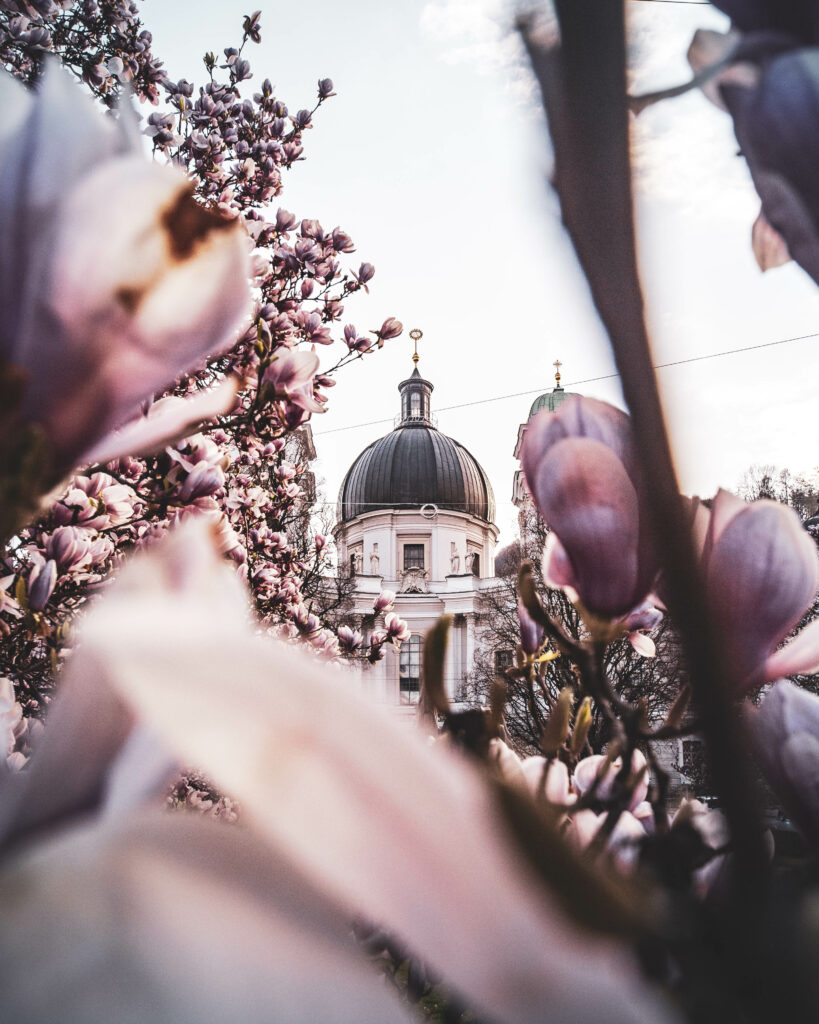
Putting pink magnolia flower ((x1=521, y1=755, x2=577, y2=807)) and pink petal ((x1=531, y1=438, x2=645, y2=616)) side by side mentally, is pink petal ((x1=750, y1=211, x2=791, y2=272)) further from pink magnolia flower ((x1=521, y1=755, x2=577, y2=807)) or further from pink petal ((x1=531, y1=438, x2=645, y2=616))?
pink magnolia flower ((x1=521, y1=755, x2=577, y2=807))

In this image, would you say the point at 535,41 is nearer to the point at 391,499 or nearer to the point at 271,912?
the point at 271,912

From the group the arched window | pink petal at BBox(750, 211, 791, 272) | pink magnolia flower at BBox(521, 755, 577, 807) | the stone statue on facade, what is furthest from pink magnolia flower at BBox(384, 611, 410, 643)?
the stone statue on facade

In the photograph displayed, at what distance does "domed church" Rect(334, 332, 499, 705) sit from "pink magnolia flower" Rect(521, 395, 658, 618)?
24577 millimetres

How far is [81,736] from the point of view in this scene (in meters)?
0.20

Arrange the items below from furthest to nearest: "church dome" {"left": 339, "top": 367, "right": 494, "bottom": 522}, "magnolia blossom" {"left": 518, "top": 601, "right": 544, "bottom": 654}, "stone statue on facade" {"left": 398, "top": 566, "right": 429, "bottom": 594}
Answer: "church dome" {"left": 339, "top": 367, "right": 494, "bottom": 522}
"stone statue on facade" {"left": 398, "top": 566, "right": 429, "bottom": 594}
"magnolia blossom" {"left": 518, "top": 601, "right": 544, "bottom": 654}

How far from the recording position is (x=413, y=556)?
26.9 metres

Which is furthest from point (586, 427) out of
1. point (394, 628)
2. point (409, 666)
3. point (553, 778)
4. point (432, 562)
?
point (432, 562)

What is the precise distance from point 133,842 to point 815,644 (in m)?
0.38

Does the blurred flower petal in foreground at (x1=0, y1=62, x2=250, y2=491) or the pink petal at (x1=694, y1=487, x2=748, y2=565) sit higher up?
the blurred flower petal in foreground at (x1=0, y1=62, x2=250, y2=491)

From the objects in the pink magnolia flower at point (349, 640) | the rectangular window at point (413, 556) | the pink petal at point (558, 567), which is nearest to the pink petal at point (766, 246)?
the pink petal at point (558, 567)

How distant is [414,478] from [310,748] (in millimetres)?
27047

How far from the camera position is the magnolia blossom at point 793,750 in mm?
333

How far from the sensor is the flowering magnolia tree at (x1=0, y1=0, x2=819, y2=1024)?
137 mm

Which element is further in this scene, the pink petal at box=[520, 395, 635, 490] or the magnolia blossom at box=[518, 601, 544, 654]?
the magnolia blossom at box=[518, 601, 544, 654]
